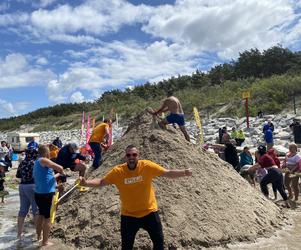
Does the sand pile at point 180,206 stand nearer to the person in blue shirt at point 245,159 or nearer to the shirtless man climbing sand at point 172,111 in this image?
the shirtless man climbing sand at point 172,111

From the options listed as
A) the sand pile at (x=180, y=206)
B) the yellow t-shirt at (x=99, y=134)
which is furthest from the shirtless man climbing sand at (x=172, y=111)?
the yellow t-shirt at (x=99, y=134)

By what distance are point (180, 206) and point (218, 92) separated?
30181 millimetres

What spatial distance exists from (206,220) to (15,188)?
819cm

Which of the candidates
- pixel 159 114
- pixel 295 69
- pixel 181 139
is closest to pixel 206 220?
pixel 181 139

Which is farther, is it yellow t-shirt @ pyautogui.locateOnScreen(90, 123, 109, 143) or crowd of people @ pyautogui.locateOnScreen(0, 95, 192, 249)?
yellow t-shirt @ pyautogui.locateOnScreen(90, 123, 109, 143)

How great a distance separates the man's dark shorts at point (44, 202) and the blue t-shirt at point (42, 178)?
62 millimetres

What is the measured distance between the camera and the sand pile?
256 inches

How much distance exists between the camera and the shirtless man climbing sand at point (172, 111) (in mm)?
8422

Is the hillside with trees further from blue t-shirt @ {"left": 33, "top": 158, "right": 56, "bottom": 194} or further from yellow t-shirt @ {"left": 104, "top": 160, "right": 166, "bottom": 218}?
yellow t-shirt @ {"left": 104, "top": 160, "right": 166, "bottom": 218}

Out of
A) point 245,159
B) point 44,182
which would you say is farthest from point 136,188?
point 245,159

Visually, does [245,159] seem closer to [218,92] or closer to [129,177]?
[129,177]

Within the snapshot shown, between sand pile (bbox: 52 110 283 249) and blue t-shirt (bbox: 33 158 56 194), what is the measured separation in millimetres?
1045

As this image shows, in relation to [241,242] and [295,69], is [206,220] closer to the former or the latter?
[241,242]

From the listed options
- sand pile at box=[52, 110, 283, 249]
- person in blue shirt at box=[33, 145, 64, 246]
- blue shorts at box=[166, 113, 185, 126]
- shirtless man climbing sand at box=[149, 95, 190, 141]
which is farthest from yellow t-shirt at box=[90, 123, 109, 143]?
person in blue shirt at box=[33, 145, 64, 246]
